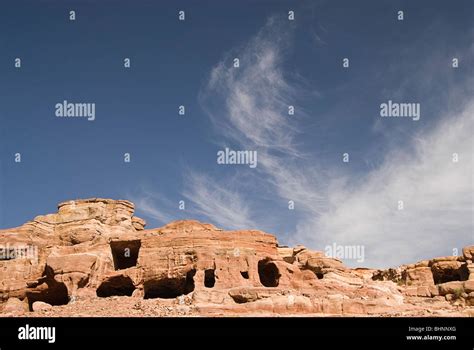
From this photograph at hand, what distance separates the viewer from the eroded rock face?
34.4 meters

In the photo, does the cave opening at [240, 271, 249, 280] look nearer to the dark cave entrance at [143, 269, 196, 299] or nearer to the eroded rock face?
the eroded rock face

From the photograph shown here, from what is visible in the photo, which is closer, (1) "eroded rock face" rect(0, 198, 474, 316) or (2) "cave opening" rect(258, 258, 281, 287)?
(1) "eroded rock face" rect(0, 198, 474, 316)

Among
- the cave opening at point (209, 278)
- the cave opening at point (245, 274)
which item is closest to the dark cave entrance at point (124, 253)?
the cave opening at point (209, 278)

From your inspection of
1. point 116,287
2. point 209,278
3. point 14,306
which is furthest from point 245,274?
point 14,306

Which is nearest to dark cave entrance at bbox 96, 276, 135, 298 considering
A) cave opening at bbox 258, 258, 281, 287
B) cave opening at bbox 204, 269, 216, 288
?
cave opening at bbox 204, 269, 216, 288

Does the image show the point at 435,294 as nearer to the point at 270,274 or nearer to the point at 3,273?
the point at 270,274

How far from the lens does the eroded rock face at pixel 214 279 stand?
3444cm

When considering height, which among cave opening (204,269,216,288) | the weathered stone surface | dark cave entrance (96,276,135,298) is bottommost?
the weathered stone surface

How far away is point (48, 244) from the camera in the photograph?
57031mm

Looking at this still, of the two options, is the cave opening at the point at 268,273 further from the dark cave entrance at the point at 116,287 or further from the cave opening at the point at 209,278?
the dark cave entrance at the point at 116,287
